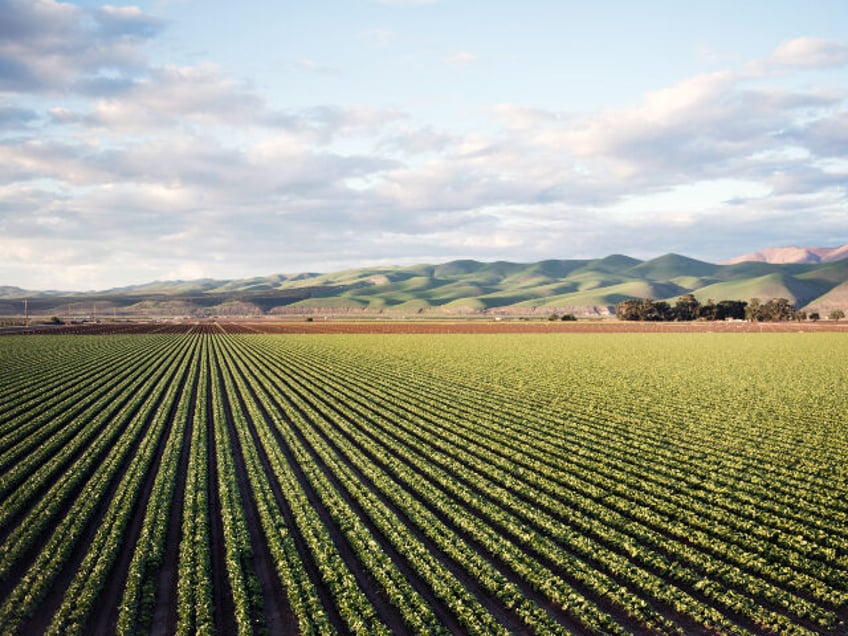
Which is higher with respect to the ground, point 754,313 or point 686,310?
point 686,310

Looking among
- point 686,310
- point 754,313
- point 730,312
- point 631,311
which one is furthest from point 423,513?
point 730,312

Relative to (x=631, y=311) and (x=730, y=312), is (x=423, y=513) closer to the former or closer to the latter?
(x=631, y=311)

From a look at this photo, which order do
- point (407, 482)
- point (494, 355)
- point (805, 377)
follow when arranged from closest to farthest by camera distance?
point (407, 482) → point (805, 377) → point (494, 355)

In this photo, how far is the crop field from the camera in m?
12.5

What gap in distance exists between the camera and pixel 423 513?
686 inches

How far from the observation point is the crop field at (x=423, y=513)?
12.5 meters

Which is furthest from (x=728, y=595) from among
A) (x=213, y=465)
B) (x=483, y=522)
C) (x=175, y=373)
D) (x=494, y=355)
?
(x=494, y=355)

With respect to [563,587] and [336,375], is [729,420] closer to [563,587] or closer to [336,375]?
[563,587]

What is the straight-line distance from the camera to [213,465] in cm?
2331

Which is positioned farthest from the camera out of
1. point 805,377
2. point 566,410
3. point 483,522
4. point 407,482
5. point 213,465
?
point 805,377

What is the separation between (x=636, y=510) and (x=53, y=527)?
18.8m

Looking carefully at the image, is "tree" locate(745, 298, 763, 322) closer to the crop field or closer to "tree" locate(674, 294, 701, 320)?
"tree" locate(674, 294, 701, 320)

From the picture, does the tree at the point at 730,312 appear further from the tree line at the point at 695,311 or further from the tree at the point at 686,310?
the tree at the point at 686,310

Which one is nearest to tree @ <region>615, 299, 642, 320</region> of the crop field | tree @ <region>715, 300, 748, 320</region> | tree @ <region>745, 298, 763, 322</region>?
tree @ <region>715, 300, 748, 320</region>
